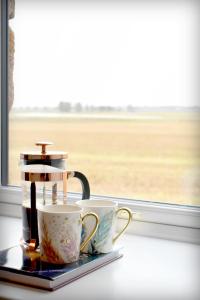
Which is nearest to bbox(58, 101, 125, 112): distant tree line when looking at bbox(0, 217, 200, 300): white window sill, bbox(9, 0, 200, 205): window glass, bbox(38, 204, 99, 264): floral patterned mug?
bbox(9, 0, 200, 205): window glass

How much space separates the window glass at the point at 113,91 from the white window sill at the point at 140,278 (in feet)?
0.71

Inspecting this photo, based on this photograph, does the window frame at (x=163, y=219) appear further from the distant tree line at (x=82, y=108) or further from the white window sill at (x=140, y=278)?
the distant tree line at (x=82, y=108)

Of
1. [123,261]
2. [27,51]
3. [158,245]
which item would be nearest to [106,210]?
[123,261]

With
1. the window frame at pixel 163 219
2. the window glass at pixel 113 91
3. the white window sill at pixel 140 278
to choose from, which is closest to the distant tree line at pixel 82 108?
the window glass at pixel 113 91

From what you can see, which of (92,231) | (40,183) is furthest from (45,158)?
(92,231)

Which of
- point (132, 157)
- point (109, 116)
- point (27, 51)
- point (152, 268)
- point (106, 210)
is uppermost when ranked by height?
point (27, 51)

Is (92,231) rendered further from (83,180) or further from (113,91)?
(113,91)

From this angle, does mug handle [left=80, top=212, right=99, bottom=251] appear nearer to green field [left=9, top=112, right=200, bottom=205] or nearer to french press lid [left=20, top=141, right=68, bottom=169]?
french press lid [left=20, top=141, right=68, bottom=169]

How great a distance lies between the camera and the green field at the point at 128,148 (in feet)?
4.78

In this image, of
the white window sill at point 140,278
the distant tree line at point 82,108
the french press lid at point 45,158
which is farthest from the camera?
the distant tree line at point 82,108

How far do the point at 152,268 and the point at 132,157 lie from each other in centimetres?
48

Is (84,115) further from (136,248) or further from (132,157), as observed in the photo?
(136,248)

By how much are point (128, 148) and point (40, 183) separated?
0.36m

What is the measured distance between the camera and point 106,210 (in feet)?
3.85
